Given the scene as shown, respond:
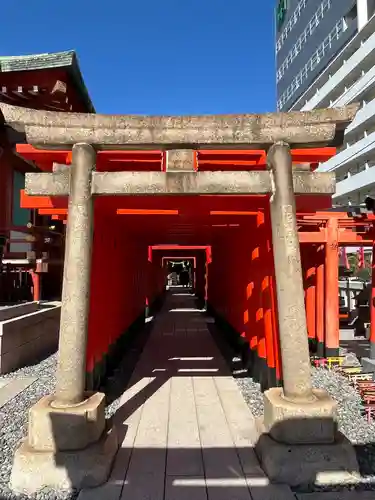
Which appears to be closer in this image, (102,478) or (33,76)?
(102,478)

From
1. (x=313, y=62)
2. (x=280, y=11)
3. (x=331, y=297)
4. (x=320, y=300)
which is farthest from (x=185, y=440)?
(x=280, y=11)

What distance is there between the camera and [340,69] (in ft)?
109

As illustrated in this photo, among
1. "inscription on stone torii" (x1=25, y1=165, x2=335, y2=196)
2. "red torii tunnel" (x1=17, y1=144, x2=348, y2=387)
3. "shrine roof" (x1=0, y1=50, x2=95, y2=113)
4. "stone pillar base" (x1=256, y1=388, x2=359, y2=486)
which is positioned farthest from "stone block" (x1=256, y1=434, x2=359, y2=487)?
"shrine roof" (x1=0, y1=50, x2=95, y2=113)

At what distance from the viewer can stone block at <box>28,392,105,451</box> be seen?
3.25m

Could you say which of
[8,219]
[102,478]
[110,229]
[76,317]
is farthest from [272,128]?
[8,219]

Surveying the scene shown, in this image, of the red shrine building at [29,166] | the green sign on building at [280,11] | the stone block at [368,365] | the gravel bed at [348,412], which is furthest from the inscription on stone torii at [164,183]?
the green sign on building at [280,11]

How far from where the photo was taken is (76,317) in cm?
350

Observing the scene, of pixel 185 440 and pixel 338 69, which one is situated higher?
pixel 338 69

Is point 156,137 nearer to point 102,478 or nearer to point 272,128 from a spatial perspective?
point 272,128

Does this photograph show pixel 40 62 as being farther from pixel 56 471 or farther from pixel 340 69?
pixel 340 69

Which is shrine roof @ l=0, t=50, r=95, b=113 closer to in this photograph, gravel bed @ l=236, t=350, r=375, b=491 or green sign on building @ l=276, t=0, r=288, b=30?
gravel bed @ l=236, t=350, r=375, b=491

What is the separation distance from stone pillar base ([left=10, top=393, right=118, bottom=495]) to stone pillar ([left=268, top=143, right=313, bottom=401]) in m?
1.79

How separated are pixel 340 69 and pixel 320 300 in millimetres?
31966

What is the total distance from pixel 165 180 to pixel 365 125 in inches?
1252
